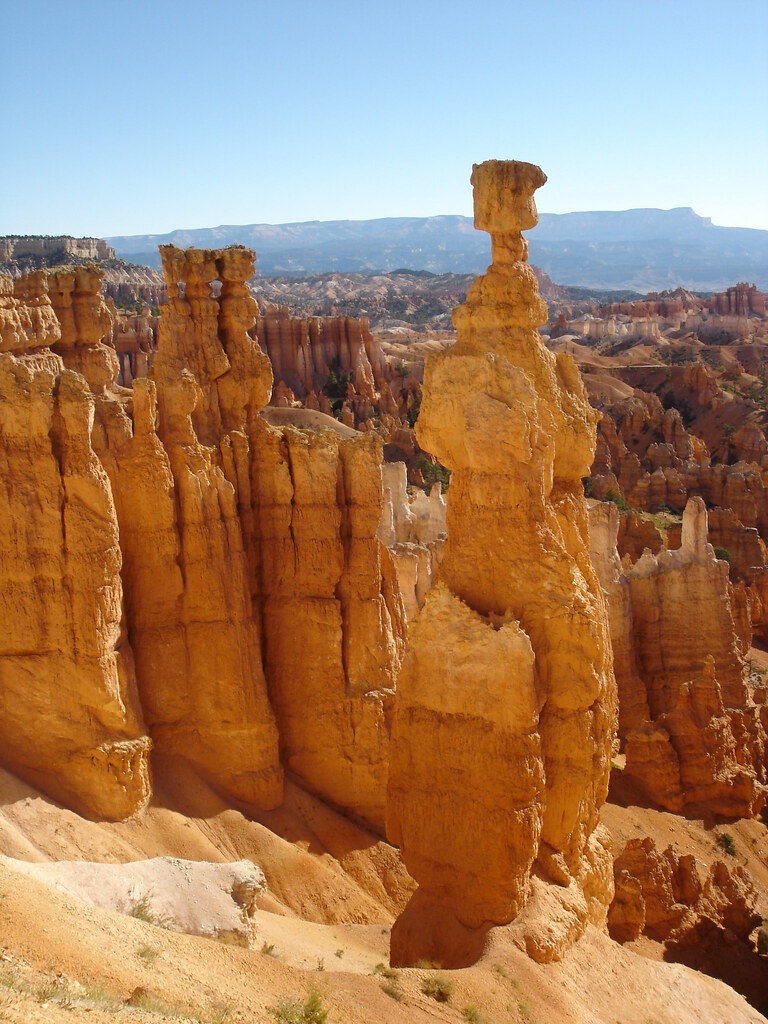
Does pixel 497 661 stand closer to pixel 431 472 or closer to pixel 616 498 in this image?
pixel 616 498

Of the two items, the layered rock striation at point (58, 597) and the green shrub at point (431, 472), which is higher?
the layered rock striation at point (58, 597)

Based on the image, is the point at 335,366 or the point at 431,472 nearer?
the point at 431,472

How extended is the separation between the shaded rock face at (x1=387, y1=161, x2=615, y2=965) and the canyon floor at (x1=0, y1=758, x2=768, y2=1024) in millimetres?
676

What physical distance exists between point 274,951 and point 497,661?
10.6 ft

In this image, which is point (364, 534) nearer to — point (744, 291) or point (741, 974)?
point (741, 974)

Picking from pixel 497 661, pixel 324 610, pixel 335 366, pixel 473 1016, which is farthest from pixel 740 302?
pixel 473 1016

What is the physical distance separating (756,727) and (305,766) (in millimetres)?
9255

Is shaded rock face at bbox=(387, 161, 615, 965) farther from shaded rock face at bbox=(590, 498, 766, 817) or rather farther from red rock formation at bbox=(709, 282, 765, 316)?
red rock formation at bbox=(709, 282, 765, 316)

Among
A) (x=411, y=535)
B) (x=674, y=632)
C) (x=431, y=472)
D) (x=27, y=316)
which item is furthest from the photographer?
(x=431, y=472)

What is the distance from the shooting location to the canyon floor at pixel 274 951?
617 centimetres

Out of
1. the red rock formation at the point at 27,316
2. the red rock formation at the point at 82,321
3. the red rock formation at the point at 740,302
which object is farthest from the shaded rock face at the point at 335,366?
the red rock formation at the point at 740,302

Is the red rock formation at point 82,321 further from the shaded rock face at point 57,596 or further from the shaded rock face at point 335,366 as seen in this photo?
the shaded rock face at point 335,366

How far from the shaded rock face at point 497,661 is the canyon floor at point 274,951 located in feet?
2.22

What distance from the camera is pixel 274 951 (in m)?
8.79
